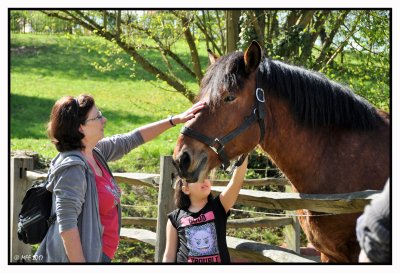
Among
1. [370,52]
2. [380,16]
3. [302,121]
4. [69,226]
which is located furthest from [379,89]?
[69,226]

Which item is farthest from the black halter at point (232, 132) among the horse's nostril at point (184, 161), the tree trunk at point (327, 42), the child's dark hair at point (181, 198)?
the tree trunk at point (327, 42)

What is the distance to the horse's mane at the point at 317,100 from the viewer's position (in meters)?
3.68

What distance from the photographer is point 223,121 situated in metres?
3.57

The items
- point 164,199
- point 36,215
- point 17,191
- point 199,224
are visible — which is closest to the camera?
point 36,215

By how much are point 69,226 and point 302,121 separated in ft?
5.01

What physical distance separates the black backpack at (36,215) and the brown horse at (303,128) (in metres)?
0.88

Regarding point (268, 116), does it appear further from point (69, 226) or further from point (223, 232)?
point (69, 226)

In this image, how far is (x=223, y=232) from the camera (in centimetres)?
383

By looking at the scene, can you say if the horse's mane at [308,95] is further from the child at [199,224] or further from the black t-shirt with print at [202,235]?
the black t-shirt with print at [202,235]

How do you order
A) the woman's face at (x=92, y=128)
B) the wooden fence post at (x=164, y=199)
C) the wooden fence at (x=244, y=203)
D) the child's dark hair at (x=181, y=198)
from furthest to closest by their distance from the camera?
the wooden fence post at (x=164, y=199) < the child's dark hair at (x=181, y=198) < the wooden fence at (x=244, y=203) < the woman's face at (x=92, y=128)

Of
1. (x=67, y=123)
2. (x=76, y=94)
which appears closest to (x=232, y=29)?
(x=67, y=123)

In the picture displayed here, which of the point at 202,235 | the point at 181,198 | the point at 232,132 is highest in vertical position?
the point at 232,132

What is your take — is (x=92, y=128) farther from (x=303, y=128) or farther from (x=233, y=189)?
(x=303, y=128)

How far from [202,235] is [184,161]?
1.87 ft
